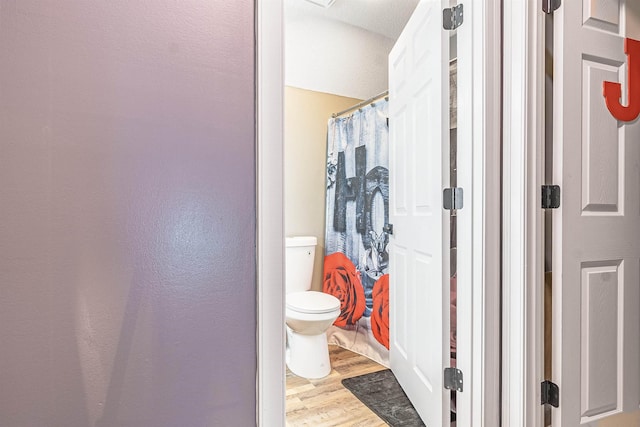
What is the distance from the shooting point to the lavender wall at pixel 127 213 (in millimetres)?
721

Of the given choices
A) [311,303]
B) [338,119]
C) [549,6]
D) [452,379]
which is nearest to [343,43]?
[338,119]

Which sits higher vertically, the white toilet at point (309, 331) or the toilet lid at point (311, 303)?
the toilet lid at point (311, 303)

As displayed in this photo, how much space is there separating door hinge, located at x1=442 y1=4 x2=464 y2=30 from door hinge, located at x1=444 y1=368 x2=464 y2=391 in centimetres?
134

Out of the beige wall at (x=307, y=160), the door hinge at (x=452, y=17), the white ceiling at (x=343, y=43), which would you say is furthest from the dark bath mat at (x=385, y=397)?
the white ceiling at (x=343, y=43)

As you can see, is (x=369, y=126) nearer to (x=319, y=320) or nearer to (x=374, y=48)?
(x=374, y=48)

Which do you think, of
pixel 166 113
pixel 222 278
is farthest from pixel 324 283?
pixel 166 113

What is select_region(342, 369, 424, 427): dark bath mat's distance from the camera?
1.71 meters

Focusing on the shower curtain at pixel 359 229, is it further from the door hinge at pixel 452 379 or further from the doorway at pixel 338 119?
the door hinge at pixel 452 379

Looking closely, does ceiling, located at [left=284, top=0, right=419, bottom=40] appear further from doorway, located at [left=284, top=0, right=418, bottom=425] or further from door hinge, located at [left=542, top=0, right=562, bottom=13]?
door hinge, located at [left=542, top=0, right=562, bottom=13]

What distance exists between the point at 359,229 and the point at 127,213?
77.0 inches

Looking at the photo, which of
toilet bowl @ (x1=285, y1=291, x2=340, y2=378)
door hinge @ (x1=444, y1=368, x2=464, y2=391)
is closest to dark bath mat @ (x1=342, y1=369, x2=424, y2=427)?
toilet bowl @ (x1=285, y1=291, x2=340, y2=378)

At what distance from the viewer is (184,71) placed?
845 millimetres

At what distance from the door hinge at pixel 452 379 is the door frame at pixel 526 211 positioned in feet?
0.60

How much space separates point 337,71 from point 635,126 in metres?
1.94
